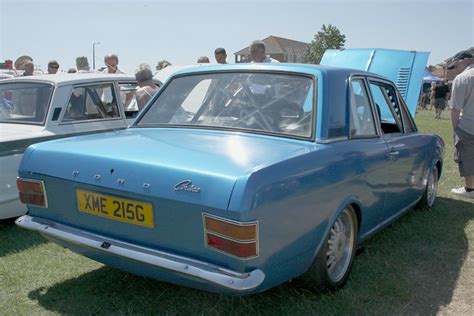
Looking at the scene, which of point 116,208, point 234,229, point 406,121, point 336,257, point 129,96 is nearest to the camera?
point 234,229

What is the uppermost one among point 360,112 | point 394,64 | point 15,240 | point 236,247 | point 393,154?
point 394,64

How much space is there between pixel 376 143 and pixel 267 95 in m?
0.97

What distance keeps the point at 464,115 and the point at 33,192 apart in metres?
5.21

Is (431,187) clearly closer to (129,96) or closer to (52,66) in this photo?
(129,96)

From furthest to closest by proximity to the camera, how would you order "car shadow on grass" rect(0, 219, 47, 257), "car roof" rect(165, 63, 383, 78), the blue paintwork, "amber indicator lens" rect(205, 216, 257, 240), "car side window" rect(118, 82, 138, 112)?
the blue paintwork < "car side window" rect(118, 82, 138, 112) < "car shadow on grass" rect(0, 219, 47, 257) < "car roof" rect(165, 63, 383, 78) < "amber indicator lens" rect(205, 216, 257, 240)

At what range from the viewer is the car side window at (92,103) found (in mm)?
5234

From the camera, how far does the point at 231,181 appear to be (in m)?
2.26

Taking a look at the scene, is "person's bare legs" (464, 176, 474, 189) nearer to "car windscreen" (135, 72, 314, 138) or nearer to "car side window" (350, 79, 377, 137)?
"car side window" (350, 79, 377, 137)

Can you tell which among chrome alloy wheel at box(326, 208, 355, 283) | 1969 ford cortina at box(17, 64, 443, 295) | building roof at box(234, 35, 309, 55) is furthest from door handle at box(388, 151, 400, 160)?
building roof at box(234, 35, 309, 55)

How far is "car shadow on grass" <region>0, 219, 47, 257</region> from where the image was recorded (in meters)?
4.08

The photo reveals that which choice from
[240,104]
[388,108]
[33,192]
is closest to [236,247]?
[240,104]

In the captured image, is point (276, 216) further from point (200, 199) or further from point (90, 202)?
point (90, 202)

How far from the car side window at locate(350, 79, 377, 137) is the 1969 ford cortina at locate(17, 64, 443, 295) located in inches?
0.6

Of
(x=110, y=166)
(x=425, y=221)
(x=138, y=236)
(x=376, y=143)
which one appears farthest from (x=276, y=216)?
(x=425, y=221)
